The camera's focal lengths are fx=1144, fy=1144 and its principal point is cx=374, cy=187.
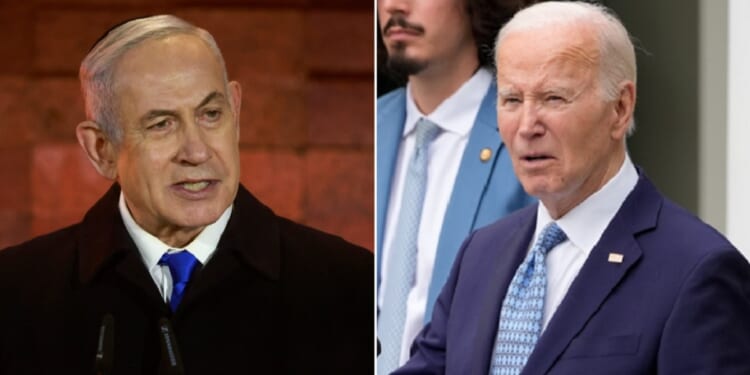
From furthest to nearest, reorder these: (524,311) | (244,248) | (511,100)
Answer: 1. (244,248)
2. (511,100)
3. (524,311)

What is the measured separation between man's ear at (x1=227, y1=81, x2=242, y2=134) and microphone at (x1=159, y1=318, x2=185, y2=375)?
54cm

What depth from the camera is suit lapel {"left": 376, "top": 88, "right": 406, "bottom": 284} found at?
3012 mm

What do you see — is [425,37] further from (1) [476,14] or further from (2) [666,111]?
(2) [666,111]

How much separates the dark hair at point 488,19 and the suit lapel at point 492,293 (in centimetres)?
48

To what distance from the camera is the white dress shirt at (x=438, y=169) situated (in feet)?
9.56

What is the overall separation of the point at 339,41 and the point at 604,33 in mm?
849

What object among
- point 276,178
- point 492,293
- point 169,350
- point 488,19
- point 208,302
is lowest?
point 169,350

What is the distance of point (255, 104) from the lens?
303 centimetres

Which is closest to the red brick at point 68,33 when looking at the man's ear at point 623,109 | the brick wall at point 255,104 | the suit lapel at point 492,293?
the brick wall at point 255,104

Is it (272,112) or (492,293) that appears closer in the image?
(492,293)

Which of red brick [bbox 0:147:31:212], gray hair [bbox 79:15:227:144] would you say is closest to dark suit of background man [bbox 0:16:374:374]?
gray hair [bbox 79:15:227:144]

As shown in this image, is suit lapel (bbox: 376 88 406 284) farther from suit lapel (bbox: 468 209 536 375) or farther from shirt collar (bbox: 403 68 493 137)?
suit lapel (bbox: 468 209 536 375)

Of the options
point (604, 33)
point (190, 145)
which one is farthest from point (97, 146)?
point (604, 33)

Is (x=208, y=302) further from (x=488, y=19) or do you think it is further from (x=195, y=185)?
(x=488, y=19)
